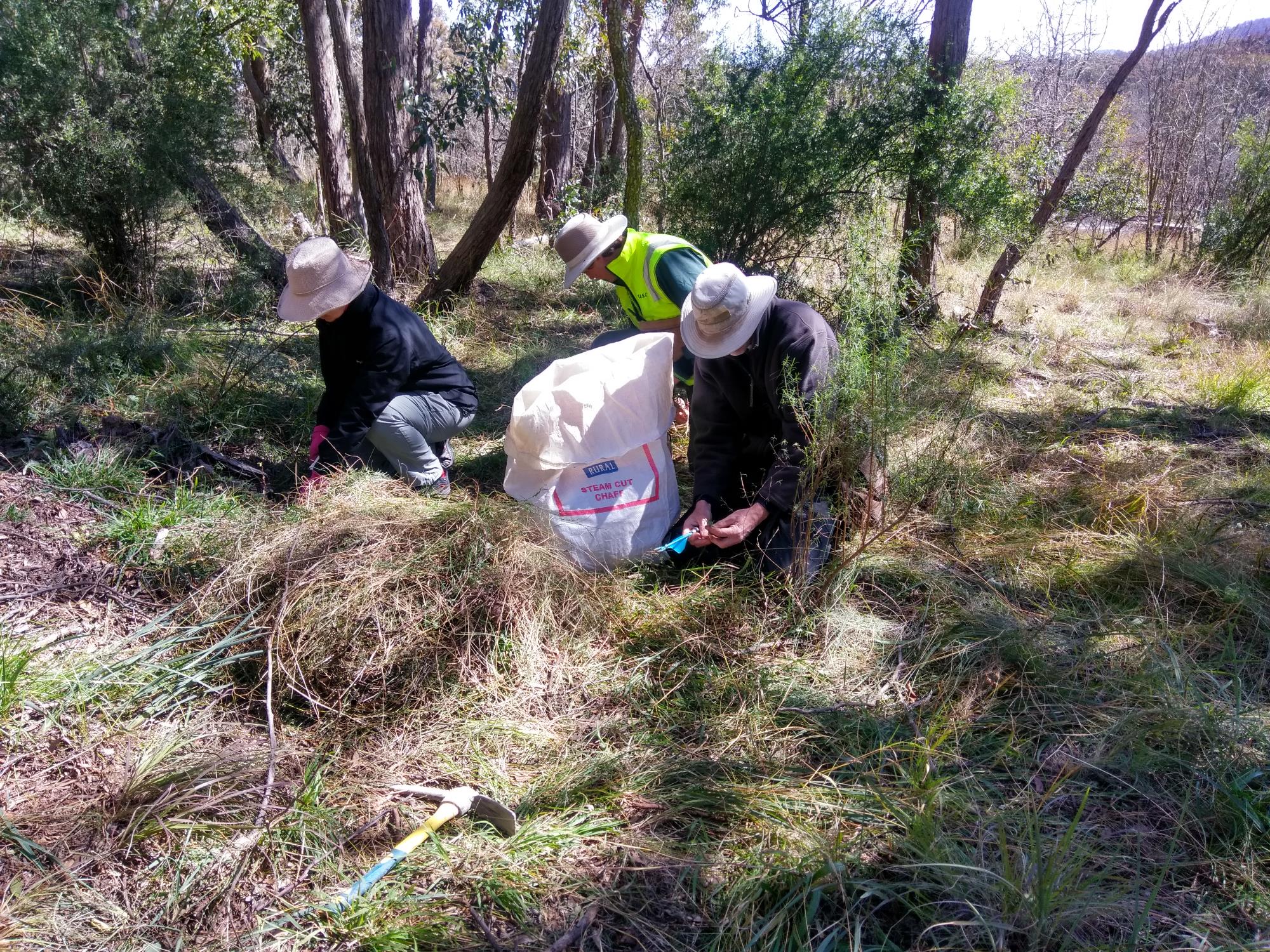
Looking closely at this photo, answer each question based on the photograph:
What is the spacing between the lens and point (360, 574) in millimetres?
2553

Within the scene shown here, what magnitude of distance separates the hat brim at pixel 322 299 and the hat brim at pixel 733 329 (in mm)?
1526

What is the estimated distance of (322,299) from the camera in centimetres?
345

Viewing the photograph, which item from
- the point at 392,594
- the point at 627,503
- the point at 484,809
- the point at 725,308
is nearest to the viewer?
the point at 484,809

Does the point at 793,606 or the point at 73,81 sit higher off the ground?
the point at 73,81

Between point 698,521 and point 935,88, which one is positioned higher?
point 935,88

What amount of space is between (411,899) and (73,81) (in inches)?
232

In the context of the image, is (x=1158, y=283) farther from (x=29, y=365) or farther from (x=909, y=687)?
(x=29, y=365)

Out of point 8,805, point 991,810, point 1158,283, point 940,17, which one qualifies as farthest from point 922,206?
point 8,805

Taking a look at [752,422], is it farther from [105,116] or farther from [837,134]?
[105,116]

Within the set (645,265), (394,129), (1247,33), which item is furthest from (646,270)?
(1247,33)

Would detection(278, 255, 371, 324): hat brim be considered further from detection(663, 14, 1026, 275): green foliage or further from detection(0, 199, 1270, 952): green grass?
detection(663, 14, 1026, 275): green foliage

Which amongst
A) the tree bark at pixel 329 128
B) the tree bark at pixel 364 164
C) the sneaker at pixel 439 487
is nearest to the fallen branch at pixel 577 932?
the sneaker at pixel 439 487

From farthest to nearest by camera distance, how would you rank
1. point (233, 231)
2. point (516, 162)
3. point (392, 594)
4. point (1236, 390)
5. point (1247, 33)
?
point (1247, 33) → point (233, 231) → point (516, 162) → point (1236, 390) → point (392, 594)

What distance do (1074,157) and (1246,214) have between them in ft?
14.6
